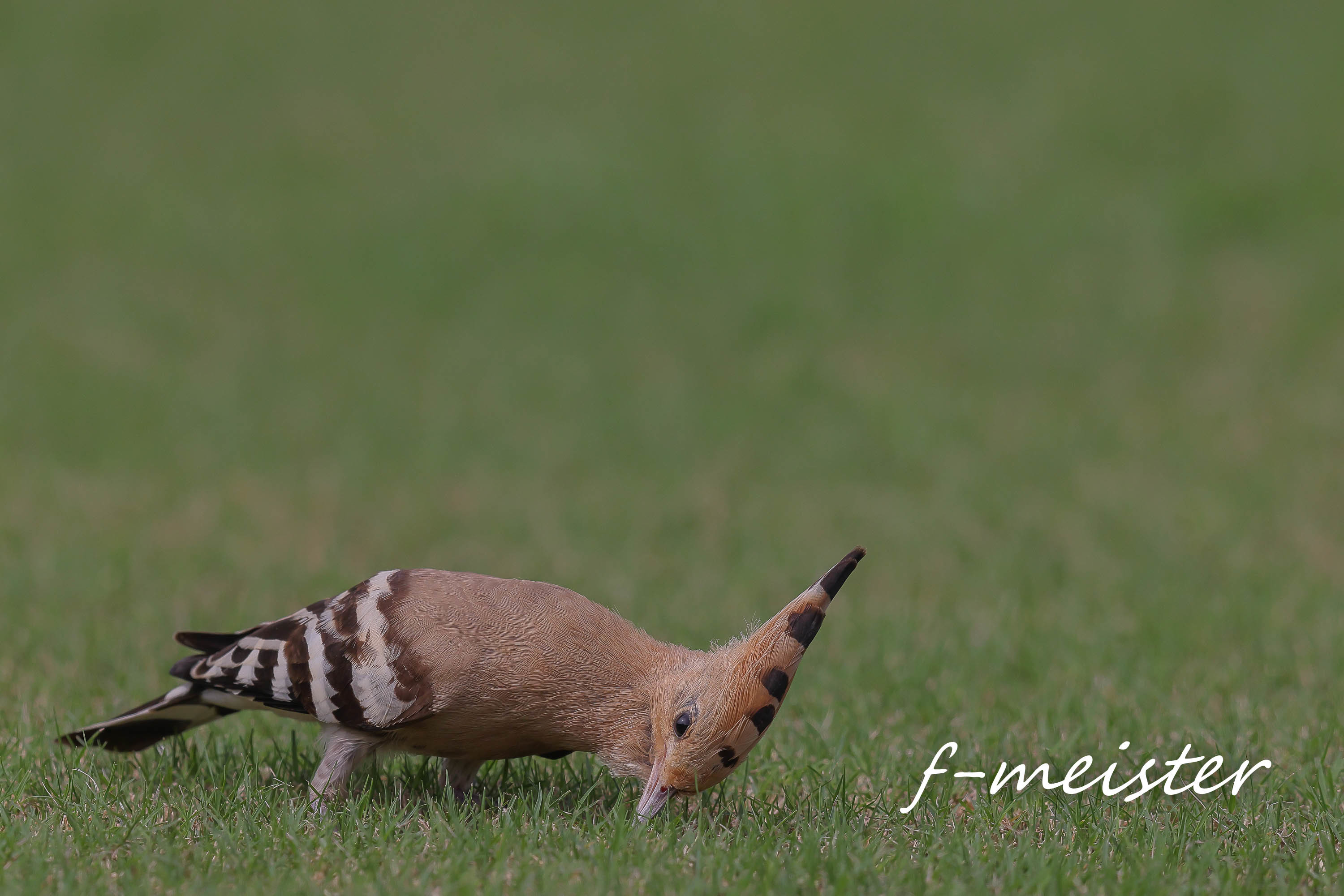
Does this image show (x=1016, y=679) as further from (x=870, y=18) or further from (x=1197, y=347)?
(x=870, y=18)

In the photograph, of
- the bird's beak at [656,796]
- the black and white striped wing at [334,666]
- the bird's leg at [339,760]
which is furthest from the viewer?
the bird's leg at [339,760]

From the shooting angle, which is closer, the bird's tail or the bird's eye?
the bird's eye

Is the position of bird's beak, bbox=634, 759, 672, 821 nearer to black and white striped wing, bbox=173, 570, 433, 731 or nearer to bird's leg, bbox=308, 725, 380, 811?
black and white striped wing, bbox=173, 570, 433, 731

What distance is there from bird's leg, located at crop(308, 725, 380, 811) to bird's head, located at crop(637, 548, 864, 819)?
39.8 inches

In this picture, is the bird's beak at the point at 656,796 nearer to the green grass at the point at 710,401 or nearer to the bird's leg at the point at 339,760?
the green grass at the point at 710,401

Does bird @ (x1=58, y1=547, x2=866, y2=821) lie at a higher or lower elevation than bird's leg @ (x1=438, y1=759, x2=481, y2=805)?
higher

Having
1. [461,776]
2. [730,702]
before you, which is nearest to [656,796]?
[730,702]

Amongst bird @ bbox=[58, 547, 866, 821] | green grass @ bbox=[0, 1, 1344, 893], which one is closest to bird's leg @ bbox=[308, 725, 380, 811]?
bird @ bbox=[58, 547, 866, 821]

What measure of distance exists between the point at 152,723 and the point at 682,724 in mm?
2205

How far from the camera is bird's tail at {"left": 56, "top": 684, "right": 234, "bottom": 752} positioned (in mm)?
5133

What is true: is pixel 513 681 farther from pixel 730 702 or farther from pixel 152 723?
pixel 152 723

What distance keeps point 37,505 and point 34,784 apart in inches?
239

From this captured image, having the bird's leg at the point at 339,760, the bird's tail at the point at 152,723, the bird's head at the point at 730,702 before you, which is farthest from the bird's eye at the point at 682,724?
the bird's tail at the point at 152,723

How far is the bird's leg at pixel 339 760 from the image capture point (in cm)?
472
